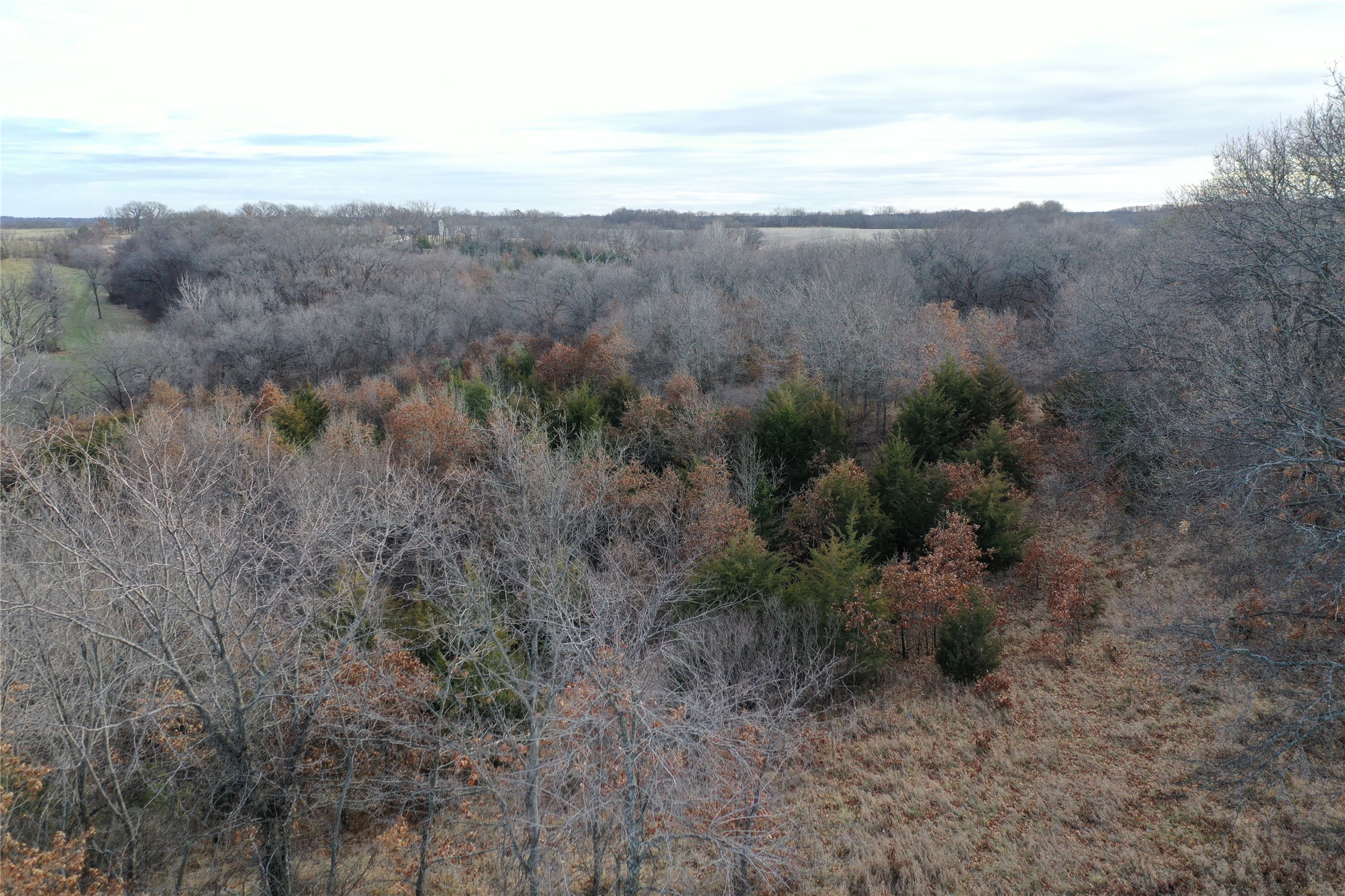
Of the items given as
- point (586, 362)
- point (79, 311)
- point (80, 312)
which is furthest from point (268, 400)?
point (79, 311)

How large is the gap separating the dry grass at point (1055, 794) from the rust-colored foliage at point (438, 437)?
1507 centimetres

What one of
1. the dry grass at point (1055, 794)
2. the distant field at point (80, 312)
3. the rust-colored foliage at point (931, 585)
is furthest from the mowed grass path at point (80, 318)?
the dry grass at point (1055, 794)

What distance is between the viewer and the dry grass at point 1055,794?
455 inches

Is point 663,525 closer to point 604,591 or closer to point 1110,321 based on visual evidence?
point 604,591

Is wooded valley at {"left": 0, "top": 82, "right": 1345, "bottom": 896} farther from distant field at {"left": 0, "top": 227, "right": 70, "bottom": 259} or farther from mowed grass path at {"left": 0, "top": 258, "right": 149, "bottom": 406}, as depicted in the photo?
distant field at {"left": 0, "top": 227, "right": 70, "bottom": 259}

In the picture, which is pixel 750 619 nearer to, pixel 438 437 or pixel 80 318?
pixel 438 437

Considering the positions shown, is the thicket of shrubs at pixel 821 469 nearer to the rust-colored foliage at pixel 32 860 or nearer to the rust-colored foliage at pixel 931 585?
the rust-colored foliage at pixel 931 585

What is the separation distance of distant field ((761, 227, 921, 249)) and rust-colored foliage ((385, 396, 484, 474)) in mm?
46986

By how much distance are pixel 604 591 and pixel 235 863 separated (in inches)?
308

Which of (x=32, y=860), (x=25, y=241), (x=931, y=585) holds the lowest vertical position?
(x=931, y=585)

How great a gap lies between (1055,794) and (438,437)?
20.3m

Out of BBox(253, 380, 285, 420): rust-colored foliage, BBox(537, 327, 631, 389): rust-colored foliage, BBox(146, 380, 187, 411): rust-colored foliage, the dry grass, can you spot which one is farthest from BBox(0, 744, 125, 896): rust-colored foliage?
BBox(146, 380, 187, 411): rust-colored foliage

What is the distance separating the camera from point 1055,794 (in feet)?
44.8

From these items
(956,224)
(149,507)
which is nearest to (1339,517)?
(149,507)
